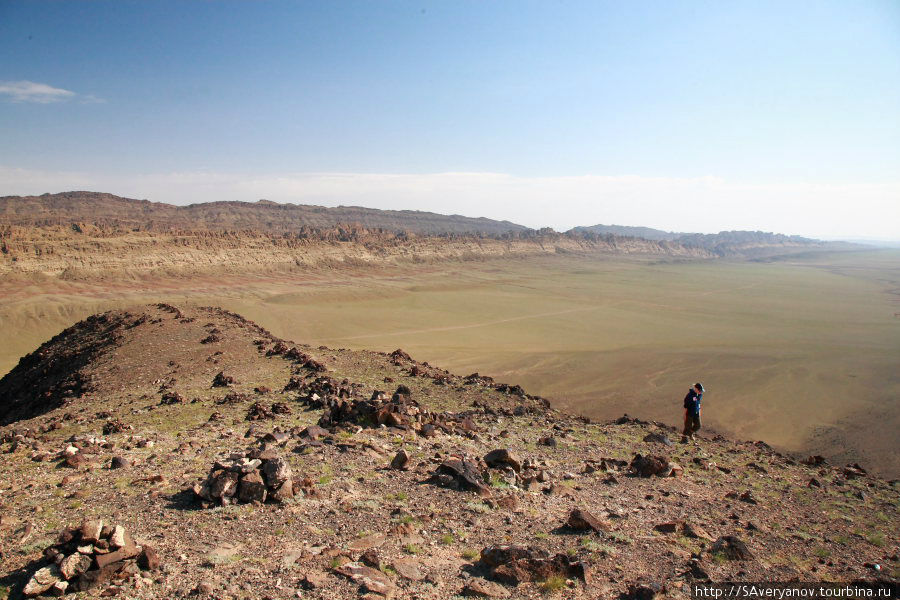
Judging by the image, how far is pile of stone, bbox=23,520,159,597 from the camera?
4824 millimetres

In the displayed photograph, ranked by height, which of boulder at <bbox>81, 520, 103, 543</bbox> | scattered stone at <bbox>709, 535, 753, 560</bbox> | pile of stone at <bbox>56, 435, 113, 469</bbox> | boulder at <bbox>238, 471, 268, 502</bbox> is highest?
boulder at <bbox>81, 520, 103, 543</bbox>

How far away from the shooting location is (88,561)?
5008 mm

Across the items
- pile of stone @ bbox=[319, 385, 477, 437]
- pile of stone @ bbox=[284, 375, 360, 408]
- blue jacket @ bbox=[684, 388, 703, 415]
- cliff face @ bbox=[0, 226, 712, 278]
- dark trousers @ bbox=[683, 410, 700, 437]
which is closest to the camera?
pile of stone @ bbox=[319, 385, 477, 437]

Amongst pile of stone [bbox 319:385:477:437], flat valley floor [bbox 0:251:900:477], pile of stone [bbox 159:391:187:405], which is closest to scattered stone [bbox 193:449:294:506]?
pile of stone [bbox 319:385:477:437]

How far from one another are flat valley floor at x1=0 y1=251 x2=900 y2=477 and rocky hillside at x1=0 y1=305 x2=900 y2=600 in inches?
327

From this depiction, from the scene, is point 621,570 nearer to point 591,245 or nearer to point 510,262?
point 510,262

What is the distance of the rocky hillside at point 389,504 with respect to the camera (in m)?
5.51

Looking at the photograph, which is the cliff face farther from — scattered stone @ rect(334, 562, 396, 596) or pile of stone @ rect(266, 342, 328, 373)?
scattered stone @ rect(334, 562, 396, 596)

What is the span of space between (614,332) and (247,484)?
36.6 meters

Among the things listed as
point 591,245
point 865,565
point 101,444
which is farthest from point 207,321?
point 591,245

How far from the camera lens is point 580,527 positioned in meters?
Result: 7.17

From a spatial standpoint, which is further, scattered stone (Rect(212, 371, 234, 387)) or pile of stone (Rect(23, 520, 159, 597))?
scattered stone (Rect(212, 371, 234, 387))

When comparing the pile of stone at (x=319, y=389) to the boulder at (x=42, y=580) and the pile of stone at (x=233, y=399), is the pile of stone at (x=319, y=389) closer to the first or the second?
the pile of stone at (x=233, y=399)

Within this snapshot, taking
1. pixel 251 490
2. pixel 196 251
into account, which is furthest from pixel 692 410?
pixel 196 251
